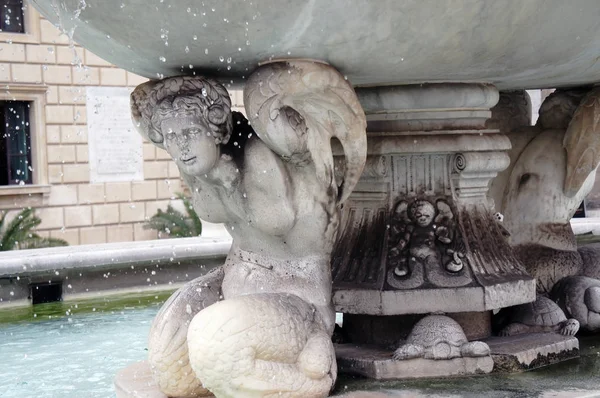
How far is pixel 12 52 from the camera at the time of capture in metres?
15.1

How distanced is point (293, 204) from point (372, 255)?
515 mm

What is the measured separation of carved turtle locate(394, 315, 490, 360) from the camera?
2773mm

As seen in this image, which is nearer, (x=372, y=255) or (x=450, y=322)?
(x=450, y=322)

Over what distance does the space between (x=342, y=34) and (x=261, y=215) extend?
1.85ft

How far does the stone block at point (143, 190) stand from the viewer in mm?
15719

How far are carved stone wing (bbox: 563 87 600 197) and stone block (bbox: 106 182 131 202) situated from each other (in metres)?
12.6

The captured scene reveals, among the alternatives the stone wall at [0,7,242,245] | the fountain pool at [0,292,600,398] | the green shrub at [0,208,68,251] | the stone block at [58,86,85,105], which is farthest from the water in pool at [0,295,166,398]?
the stone block at [58,86,85,105]

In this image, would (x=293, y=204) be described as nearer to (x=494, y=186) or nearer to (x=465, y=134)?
(x=465, y=134)

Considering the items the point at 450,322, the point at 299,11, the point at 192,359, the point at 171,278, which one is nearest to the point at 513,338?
the point at 450,322

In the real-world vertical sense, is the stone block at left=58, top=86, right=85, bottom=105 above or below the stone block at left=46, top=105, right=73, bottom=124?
above

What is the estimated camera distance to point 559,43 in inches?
105

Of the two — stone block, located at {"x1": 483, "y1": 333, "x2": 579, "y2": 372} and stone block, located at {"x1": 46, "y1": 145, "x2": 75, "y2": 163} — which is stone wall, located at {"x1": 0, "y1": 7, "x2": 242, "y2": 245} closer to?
stone block, located at {"x1": 46, "y1": 145, "x2": 75, "y2": 163}

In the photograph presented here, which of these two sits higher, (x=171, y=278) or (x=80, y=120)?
(x=80, y=120)

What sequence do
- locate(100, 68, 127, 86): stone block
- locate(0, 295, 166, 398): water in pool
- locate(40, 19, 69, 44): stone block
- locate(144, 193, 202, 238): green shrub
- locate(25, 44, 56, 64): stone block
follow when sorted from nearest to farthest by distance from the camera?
locate(0, 295, 166, 398): water in pool < locate(144, 193, 202, 238): green shrub < locate(25, 44, 56, 64): stone block < locate(40, 19, 69, 44): stone block < locate(100, 68, 127, 86): stone block
